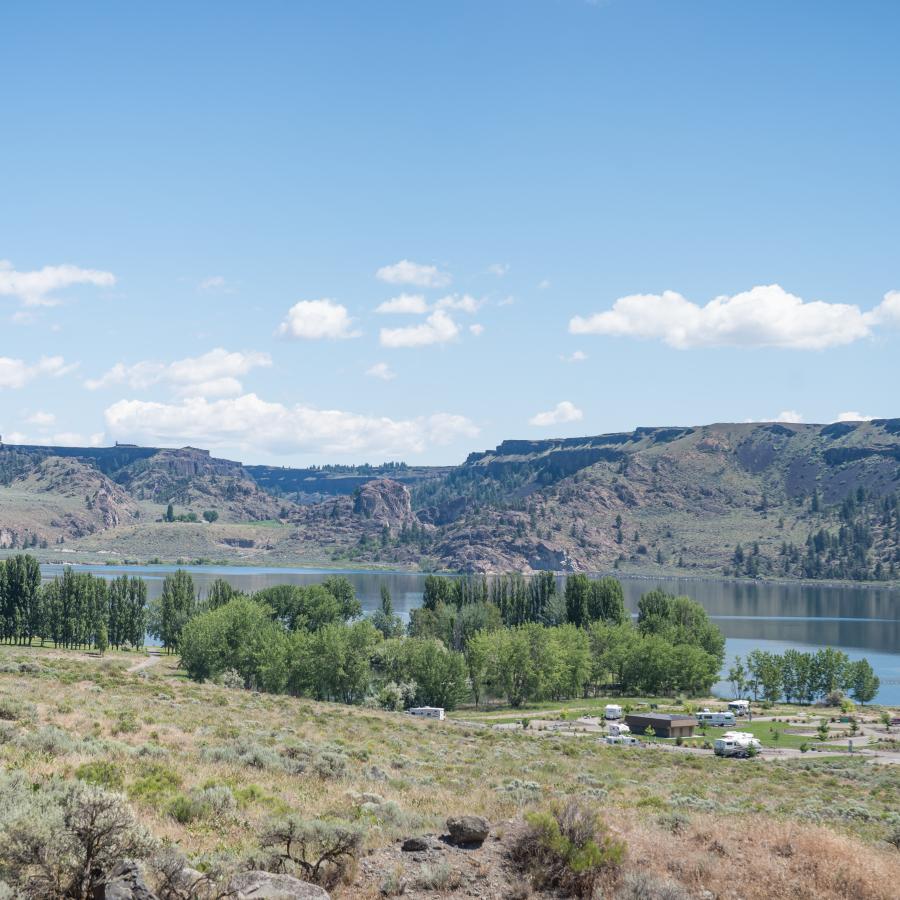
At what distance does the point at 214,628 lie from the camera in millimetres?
88500

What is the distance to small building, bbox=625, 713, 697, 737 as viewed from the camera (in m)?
71.4

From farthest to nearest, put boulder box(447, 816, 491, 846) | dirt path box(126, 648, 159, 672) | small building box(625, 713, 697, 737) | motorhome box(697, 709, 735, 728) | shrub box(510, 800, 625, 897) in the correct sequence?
dirt path box(126, 648, 159, 672) < motorhome box(697, 709, 735, 728) < small building box(625, 713, 697, 737) < boulder box(447, 816, 491, 846) < shrub box(510, 800, 625, 897)

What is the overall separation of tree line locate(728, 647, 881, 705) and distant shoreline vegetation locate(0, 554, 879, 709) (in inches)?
6.6

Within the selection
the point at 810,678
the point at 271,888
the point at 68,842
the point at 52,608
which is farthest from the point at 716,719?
the point at 52,608

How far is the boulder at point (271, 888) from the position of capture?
455 inches

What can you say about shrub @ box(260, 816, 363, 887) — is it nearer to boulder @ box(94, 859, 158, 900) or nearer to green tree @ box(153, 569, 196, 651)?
boulder @ box(94, 859, 158, 900)

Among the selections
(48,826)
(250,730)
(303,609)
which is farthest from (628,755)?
(303,609)

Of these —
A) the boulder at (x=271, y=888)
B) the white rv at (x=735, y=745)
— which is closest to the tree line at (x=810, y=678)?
the white rv at (x=735, y=745)

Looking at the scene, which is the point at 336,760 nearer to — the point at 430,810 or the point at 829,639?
the point at 430,810

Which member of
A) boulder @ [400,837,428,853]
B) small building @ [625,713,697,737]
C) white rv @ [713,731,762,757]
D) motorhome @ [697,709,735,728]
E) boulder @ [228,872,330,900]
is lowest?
motorhome @ [697,709,735,728]

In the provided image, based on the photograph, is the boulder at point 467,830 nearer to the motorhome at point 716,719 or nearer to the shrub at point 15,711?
the shrub at point 15,711

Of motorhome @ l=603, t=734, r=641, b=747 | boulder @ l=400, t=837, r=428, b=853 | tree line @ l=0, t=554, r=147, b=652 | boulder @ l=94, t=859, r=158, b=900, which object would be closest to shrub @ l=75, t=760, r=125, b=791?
boulder @ l=400, t=837, r=428, b=853

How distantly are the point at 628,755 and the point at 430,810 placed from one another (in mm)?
31601

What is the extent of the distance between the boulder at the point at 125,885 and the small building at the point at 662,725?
65551 millimetres
